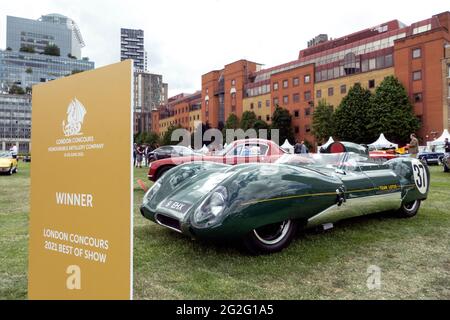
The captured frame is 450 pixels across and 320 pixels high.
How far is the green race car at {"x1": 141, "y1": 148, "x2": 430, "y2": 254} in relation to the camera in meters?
3.17

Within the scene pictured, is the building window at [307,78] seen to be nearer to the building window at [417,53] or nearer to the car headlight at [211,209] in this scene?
the building window at [417,53]

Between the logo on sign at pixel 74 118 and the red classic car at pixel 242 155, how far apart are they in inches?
255

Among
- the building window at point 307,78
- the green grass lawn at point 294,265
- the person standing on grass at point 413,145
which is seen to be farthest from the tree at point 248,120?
the green grass lawn at point 294,265

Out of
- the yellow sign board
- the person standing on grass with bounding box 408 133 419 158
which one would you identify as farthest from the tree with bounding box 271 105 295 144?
the yellow sign board

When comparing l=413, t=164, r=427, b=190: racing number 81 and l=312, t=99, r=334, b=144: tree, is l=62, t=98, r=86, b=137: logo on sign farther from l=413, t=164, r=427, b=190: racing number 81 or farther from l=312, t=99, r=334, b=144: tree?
l=312, t=99, r=334, b=144: tree

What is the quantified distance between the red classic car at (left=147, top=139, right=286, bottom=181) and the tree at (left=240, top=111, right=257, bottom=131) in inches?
2061

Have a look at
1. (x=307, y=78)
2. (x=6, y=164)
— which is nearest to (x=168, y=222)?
(x=6, y=164)

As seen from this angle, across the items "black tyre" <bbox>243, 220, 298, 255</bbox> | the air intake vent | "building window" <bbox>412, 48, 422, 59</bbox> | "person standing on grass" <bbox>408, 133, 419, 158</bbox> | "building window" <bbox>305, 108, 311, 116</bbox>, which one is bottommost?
"black tyre" <bbox>243, 220, 298, 255</bbox>

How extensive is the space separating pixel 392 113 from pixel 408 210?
39.9 m

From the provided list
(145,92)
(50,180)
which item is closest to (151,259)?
(50,180)

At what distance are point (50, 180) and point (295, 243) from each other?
8.87ft

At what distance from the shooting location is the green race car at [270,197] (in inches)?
125
